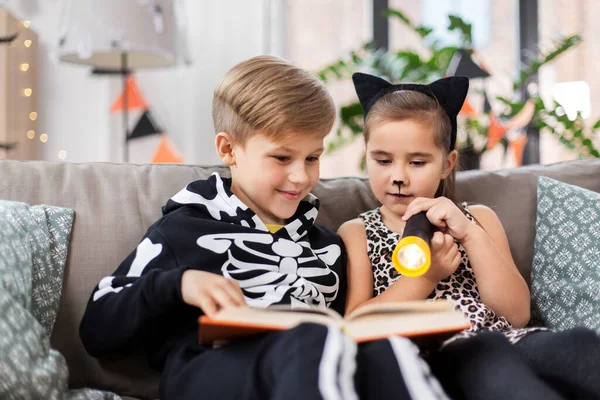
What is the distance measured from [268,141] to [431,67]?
171cm

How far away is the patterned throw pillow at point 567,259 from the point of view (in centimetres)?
134

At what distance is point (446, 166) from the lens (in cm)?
138

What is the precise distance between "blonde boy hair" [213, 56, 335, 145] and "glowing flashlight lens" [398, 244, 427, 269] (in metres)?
0.33

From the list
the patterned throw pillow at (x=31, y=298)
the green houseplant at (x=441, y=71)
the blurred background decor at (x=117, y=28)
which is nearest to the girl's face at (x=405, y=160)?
the patterned throw pillow at (x=31, y=298)

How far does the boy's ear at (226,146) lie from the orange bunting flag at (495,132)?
1781mm

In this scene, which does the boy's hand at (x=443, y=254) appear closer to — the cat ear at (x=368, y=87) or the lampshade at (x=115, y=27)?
the cat ear at (x=368, y=87)

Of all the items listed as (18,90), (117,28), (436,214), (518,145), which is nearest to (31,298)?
(436,214)

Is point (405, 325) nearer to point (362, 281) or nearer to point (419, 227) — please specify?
point (419, 227)

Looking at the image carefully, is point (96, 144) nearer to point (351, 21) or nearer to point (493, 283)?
point (351, 21)

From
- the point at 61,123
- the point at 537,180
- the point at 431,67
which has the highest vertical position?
the point at 431,67

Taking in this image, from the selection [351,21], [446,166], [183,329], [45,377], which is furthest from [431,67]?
[45,377]

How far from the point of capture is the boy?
3.17ft

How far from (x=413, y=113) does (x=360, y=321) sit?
608mm

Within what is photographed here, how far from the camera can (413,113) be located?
1.33m
